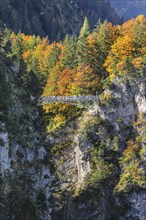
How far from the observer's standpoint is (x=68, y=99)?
7744 centimetres

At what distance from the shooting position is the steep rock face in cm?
5091

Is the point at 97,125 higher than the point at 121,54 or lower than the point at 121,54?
lower

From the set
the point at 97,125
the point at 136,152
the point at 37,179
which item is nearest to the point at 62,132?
the point at 97,125

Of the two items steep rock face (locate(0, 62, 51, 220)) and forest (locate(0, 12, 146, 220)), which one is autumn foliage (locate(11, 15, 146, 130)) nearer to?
forest (locate(0, 12, 146, 220))

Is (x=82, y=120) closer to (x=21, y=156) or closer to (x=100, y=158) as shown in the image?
(x=100, y=158)

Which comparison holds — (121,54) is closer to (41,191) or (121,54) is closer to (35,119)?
(35,119)

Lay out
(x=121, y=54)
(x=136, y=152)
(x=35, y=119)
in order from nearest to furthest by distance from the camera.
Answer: (x=35, y=119) → (x=136, y=152) → (x=121, y=54)

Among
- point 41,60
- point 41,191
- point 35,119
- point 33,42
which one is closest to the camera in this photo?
point 41,191

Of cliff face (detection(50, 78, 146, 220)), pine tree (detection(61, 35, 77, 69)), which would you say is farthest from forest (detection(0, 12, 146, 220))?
cliff face (detection(50, 78, 146, 220))

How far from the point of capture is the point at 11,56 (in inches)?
2837

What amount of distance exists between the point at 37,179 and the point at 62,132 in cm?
1908

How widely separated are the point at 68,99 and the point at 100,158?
37.6 feet

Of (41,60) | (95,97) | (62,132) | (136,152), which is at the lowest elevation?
(136,152)

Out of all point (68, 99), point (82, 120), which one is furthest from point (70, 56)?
point (82, 120)
